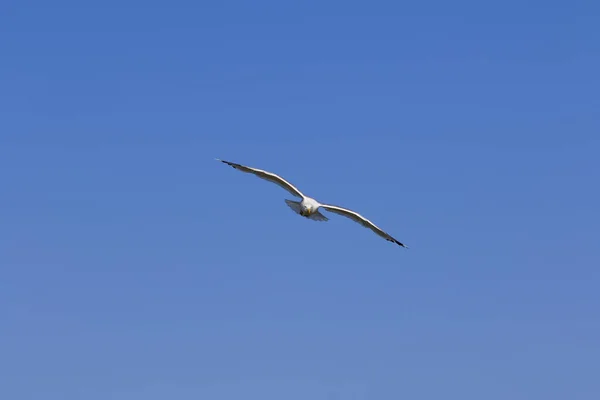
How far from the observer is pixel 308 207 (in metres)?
55.7

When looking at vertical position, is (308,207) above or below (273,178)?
below

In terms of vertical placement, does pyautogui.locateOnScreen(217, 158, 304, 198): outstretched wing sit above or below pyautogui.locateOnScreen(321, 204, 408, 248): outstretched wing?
above

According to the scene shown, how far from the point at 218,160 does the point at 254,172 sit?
23.1ft

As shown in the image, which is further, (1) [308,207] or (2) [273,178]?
(2) [273,178]

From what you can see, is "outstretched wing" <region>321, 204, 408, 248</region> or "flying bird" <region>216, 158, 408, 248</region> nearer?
"flying bird" <region>216, 158, 408, 248</region>

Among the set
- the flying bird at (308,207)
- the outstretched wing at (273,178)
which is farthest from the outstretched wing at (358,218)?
the outstretched wing at (273,178)

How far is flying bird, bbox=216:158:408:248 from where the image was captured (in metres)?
55.7

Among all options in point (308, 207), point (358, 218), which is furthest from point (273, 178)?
point (358, 218)

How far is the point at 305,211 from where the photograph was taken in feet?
183

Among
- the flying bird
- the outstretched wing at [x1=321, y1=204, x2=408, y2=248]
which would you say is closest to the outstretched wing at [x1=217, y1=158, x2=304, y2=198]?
the flying bird

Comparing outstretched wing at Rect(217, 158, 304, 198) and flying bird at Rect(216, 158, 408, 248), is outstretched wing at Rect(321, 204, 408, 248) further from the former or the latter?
outstretched wing at Rect(217, 158, 304, 198)

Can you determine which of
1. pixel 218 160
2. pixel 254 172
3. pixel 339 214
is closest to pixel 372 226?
pixel 339 214

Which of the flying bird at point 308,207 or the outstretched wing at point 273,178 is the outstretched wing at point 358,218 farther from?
the outstretched wing at point 273,178

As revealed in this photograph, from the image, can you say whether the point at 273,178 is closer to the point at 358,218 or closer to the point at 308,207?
the point at 308,207
